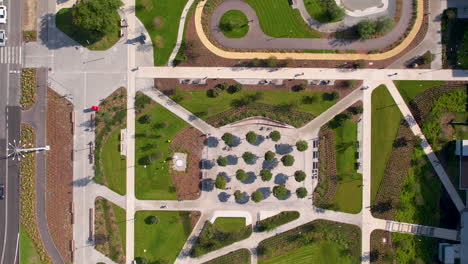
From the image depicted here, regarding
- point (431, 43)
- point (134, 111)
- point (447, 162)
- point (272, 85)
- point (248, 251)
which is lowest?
point (248, 251)

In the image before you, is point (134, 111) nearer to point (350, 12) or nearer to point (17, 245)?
point (17, 245)

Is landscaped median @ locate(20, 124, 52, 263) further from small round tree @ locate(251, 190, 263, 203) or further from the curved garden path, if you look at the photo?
small round tree @ locate(251, 190, 263, 203)

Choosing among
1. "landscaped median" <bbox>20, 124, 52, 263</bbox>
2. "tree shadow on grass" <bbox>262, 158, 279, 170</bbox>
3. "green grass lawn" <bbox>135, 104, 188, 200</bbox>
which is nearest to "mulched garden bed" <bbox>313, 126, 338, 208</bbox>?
"tree shadow on grass" <bbox>262, 158, 279, 170</bbox>

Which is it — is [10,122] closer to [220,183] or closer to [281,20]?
[220,183]

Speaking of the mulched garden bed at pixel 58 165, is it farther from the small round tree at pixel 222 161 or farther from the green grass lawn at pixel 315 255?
the green grass lawn at pixel 315 255

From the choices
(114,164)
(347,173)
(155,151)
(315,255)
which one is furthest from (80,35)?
(315,255)

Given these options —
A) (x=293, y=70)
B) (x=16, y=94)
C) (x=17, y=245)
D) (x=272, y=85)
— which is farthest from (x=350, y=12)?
(x=17, y=245)

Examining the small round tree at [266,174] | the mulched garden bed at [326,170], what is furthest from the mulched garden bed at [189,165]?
the mulched garden bed at [326,170]
